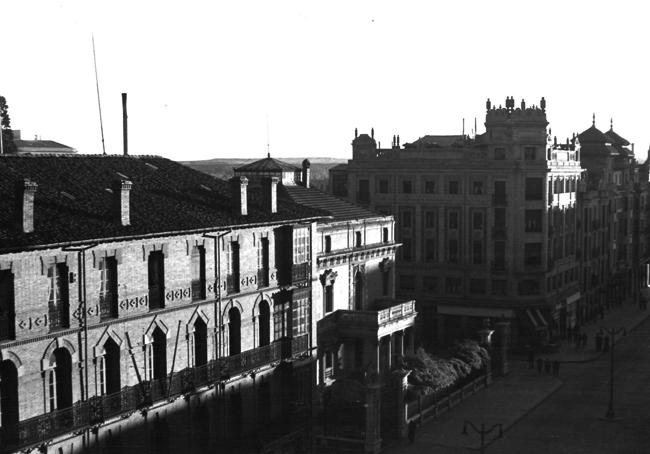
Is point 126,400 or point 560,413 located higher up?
point 126,400

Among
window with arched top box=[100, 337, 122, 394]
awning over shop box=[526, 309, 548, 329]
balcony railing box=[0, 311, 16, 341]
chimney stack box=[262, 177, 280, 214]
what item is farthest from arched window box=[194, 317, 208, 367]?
awning over shop box=[526, 309, 548, 329]

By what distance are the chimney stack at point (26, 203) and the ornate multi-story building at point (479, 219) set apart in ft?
174

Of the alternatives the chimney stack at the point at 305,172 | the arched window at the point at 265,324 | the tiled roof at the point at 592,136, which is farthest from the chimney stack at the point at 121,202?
the tiled roof at the point at 592,136

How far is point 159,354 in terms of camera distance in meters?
37.6

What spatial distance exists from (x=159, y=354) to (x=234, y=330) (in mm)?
5368

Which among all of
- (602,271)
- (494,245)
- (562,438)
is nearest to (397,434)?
(562,438)

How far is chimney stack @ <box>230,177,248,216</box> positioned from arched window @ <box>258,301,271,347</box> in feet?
14.6

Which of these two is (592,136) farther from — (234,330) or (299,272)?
(234,330)

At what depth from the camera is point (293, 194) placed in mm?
60875

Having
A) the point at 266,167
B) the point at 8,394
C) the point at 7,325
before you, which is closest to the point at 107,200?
the point at 7,325

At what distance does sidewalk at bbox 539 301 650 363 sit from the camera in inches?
2982

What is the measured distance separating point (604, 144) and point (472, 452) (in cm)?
6136

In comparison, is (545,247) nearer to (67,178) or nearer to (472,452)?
(472,452)

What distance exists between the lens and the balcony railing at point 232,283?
41.4m
